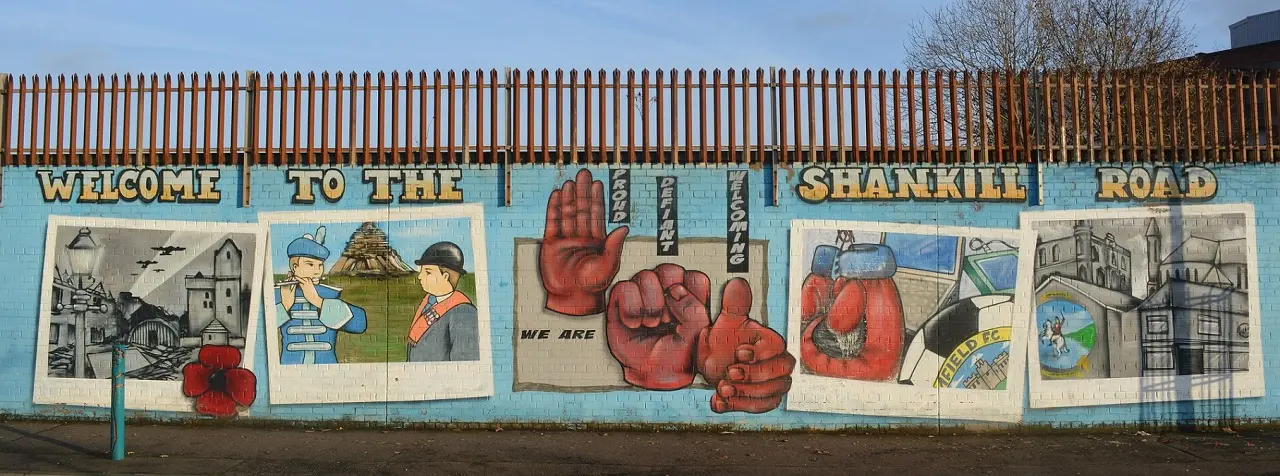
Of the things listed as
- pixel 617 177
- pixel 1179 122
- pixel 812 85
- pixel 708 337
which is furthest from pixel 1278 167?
pixel 1179 122

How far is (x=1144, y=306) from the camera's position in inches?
380

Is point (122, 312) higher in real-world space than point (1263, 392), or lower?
higher

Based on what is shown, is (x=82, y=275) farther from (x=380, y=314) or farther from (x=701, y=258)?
(x=701, y=258)

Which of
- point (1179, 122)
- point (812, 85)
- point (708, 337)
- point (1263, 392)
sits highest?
point (1179, 122)

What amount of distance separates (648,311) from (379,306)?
2953mm

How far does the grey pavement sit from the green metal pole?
0.43ft

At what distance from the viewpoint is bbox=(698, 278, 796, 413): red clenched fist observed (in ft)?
31.3

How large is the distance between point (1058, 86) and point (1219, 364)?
3502 millimetres

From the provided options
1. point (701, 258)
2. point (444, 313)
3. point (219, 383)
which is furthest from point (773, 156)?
point (219, 383)

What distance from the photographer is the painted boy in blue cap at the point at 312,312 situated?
383 inches

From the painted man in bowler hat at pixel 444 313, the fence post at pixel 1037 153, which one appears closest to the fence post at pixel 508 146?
the painted man in bowler hat at pixel 444 313

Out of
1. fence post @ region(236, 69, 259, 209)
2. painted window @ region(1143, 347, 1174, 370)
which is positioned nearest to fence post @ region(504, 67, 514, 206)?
fence post @ region(236, 69, 259, 209)

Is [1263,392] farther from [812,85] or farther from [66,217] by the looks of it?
[66,217]

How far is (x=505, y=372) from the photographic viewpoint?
9.64m
